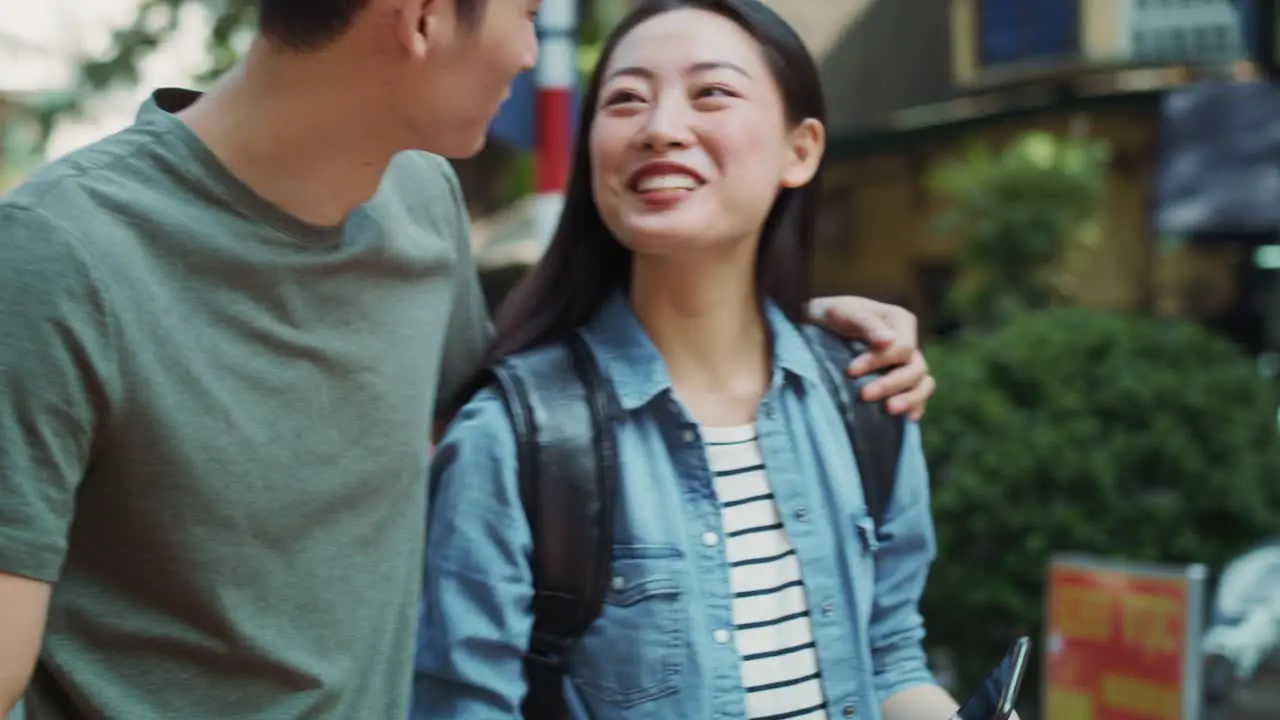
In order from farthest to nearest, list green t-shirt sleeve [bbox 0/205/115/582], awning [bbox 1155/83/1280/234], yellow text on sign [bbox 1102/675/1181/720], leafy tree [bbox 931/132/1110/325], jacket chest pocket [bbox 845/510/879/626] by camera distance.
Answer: leafy tree [bbox 931/132/1110/325] < awning [bbox 1155/83/1280/234] < yellow text on sign [bbox 1102/675/1181/720] < jacket chest pocket [bbox 845/510/879/626] < green t-shirt sleeve [bbox 0/205/115/582]

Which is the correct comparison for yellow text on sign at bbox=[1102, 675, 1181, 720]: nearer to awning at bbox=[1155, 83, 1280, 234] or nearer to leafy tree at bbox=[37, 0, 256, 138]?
leafy tree at bbox=[37, 0, 256, 138]

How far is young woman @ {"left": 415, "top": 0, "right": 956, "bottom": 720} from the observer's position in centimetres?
184

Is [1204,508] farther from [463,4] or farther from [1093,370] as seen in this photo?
[463,4]

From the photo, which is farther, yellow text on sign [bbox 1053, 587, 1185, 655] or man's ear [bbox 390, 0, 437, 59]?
yellow text on sign [bbox 1053, 587, 1185, 655]

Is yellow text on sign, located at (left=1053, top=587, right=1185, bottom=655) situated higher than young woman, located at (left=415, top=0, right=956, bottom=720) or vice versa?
young woman, located at (left=415, top=0, right=956, bottom=720)

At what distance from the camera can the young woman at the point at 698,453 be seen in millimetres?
1842

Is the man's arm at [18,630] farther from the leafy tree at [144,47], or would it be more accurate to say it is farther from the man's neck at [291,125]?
the leafy tree at [144,47]

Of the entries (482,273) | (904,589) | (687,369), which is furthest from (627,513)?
(482,273)

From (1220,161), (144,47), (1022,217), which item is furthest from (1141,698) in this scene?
(1022,217)

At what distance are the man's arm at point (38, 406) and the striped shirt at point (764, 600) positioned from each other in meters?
0.92

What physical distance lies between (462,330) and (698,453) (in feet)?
1.30

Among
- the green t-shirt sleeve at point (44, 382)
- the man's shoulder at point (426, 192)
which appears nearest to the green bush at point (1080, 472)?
the man's shoulder at point (426, 192)

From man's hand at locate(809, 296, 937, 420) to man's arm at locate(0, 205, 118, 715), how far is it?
1.20 metres

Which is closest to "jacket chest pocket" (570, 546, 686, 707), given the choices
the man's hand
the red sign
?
the man's hand
